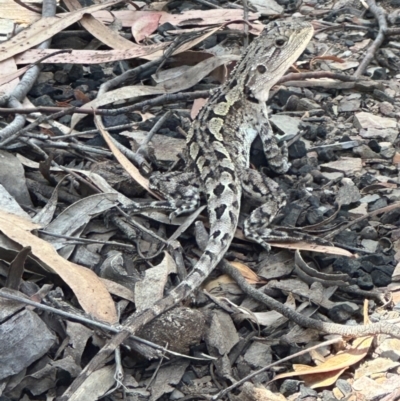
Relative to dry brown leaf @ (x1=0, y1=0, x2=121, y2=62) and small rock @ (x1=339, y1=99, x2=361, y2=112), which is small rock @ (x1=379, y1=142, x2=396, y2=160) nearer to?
small rock @ (x1=339, y1=99, x2=361, y2=112)

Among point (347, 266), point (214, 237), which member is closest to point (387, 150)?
point (347, 266)

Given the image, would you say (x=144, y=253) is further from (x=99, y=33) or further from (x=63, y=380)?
(x=99, y=33)

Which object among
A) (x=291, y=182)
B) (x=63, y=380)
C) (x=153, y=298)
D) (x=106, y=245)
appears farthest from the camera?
(x=291, y=182)

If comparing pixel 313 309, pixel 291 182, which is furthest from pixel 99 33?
pixel 313 309

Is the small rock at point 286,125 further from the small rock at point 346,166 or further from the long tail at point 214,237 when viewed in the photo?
the long tail at point 214,237

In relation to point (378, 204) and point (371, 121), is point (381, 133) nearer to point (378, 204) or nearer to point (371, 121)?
point (371, 121)

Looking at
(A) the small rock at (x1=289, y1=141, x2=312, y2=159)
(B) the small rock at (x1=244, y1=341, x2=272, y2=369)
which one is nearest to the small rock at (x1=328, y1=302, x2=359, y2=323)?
(B) the small rock at (x1=244, y1=341, x2=272, y2=369)

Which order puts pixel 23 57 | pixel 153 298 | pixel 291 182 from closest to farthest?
pixel 153 298 → pixel 291 182 → pixel 23 57
